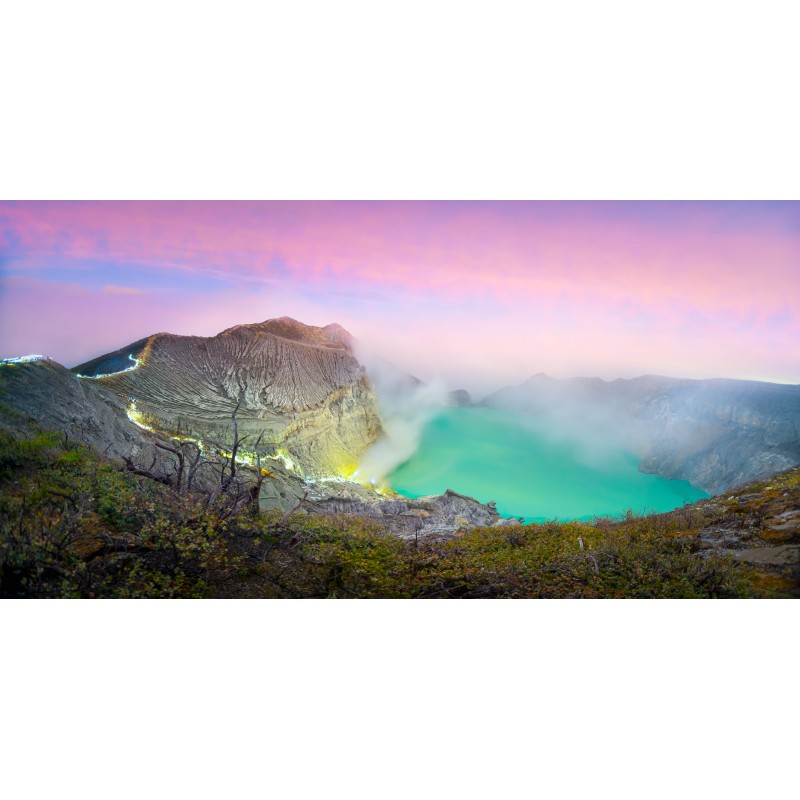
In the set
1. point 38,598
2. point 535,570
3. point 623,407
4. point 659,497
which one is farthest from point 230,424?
point 659,497

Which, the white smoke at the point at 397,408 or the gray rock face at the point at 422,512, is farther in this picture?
the white smoke at the point at 397,408

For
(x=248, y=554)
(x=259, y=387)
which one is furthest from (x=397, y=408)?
(x=248, y=554)

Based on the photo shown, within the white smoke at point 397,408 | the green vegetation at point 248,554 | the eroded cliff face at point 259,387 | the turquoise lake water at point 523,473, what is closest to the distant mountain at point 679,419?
the turquoise lake water at point 523,473

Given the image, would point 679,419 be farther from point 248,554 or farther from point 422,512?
point 248,554

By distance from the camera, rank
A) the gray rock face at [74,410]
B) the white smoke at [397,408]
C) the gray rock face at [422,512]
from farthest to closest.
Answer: the white smoke at [397,408] → the gray rock face at [422,512] → the gray rock face at [74,410]

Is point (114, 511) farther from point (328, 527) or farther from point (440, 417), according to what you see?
point (440, 417)

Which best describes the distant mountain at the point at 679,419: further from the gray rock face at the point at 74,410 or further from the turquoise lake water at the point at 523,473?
the gray rock face at the point at 74,410

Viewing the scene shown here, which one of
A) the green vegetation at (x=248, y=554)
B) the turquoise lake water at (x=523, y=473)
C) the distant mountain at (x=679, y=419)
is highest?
the distant mountain at (x=679, y=419)
